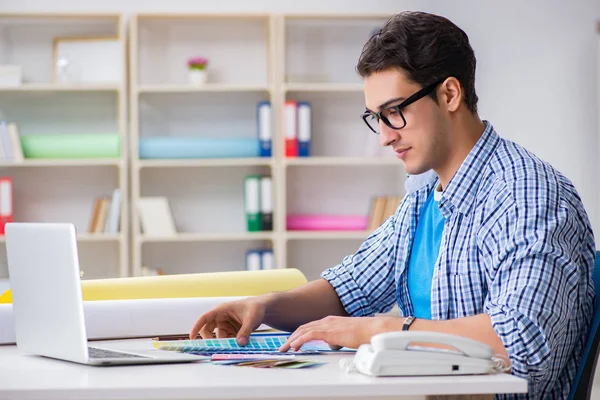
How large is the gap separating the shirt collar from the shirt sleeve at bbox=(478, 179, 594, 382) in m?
0.08

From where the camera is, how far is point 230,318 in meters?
1.56

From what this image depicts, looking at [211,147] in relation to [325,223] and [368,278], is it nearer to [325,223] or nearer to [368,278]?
[325,223]

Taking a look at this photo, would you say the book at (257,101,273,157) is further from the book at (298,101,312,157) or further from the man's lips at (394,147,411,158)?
the man's lips at (394,147,411,158)

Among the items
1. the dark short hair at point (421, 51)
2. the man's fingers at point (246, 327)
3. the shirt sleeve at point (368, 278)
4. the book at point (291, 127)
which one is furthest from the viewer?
the book at point (291, 127)

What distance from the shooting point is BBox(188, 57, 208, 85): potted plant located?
4.48m

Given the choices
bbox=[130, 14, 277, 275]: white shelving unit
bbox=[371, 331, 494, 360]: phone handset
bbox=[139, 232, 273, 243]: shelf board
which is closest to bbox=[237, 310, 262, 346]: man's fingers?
bbox=[371, 331, 494, 360]: phone handset

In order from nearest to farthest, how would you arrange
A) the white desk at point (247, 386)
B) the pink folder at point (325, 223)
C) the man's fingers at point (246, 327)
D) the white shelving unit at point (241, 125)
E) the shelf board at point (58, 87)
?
the white desk at point (247, 386)
the man's fingers at point (246, 327)
the shelf board at point (58, 87)
the pink folder at point (325, 223)
the white shelving unit at point (241, 125)

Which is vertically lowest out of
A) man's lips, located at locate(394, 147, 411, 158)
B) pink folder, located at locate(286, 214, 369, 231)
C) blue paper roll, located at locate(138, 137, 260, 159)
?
pink folder, located at locate(286, 214, 369, 231)

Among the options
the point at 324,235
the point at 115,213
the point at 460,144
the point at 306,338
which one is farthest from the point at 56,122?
the point at 306,338

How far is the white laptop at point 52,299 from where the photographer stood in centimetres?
121

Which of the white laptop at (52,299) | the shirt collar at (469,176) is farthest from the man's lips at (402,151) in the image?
the white laptop at (52,299)

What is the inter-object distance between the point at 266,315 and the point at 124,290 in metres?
0.29

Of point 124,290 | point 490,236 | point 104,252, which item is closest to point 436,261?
point 490,236

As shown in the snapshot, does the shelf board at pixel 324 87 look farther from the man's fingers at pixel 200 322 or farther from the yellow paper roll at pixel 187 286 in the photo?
the man's fingers at pixel 200 322
